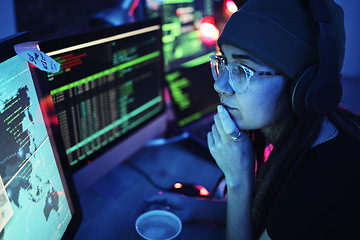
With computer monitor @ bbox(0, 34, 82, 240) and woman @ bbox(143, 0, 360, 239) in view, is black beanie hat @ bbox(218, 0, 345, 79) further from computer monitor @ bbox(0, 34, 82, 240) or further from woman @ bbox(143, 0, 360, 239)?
computer monitor @ bbox(0, 34, 82, 240)

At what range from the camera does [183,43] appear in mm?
1558

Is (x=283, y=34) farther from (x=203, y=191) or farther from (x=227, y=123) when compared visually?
(x=203, y=191)

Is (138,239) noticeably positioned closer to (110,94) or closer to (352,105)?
(110,94)

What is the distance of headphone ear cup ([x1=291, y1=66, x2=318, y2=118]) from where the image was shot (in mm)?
684

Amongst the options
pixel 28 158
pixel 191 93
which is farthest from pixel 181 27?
pixel 28 158

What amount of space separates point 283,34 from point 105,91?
22.2 inches

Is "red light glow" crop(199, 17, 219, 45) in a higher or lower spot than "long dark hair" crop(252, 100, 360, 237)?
higher

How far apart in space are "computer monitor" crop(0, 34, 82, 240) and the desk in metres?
0.20

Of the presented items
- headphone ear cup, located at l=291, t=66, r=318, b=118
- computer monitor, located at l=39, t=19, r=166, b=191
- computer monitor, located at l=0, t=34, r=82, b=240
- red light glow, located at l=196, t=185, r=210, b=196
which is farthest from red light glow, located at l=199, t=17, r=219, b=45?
computer monitor, located at l=0, t=34, r=82, b=240

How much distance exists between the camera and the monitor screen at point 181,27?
1.46 metres

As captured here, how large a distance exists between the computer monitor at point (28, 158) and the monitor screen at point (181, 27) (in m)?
0.86

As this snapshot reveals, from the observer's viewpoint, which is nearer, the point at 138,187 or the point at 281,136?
the point at 281,136

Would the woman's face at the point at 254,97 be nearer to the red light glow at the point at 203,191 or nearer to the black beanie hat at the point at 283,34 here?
the black beanie hat at the point at 283,34

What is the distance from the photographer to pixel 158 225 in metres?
0.83
